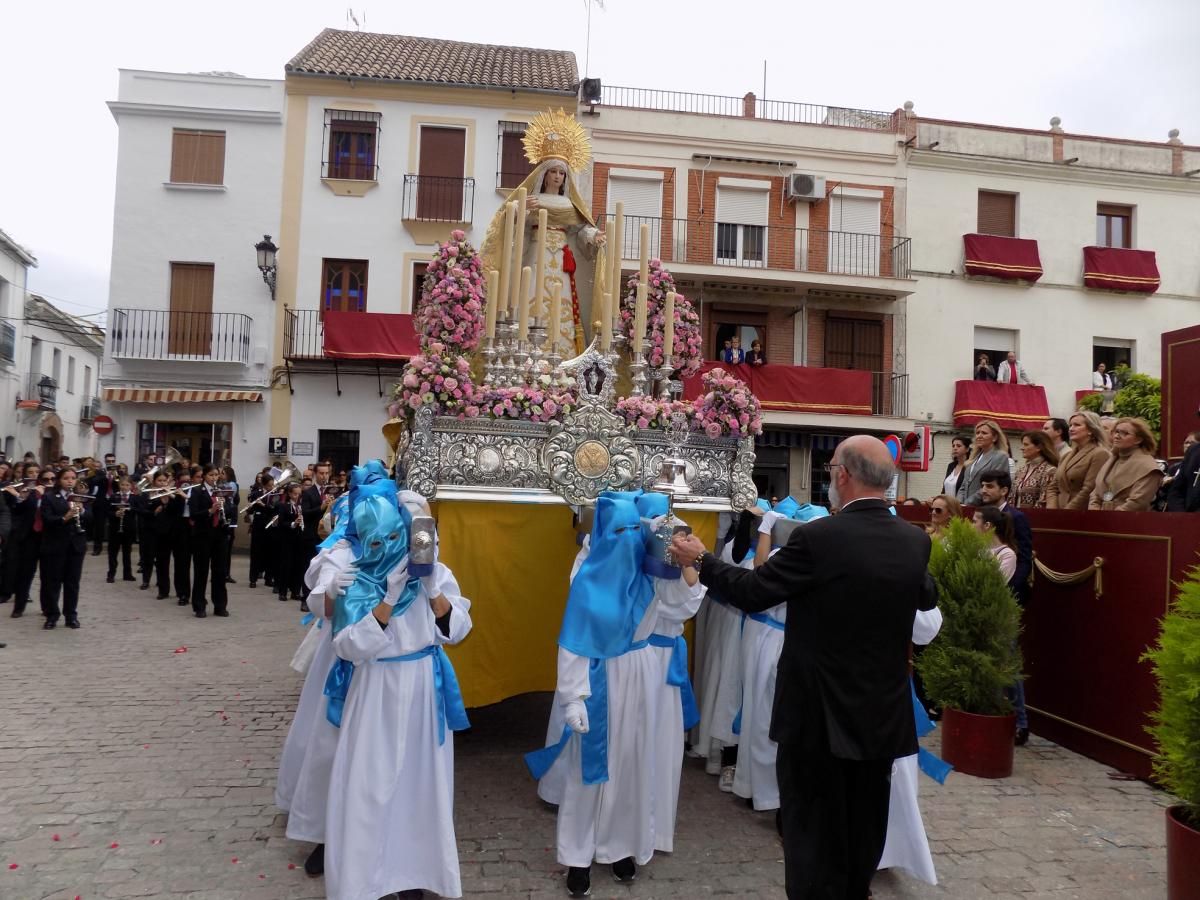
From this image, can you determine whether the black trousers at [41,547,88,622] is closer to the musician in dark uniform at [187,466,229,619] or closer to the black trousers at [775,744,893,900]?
the musician in dark uniform at [187,466,229,619]

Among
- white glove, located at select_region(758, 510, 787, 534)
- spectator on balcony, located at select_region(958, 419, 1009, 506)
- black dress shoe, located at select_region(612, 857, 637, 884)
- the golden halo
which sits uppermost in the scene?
the golden halo

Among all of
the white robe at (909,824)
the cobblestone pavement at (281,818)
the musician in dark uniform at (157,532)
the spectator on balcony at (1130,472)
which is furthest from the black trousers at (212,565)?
the spectator on balcony at (1130,472)

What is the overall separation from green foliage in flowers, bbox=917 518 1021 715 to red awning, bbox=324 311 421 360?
13.4 meters

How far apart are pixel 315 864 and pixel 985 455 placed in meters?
6.34

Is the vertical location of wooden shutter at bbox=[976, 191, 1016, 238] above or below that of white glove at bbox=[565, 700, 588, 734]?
above

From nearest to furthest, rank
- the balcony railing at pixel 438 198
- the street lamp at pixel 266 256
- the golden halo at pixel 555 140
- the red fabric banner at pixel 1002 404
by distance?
1. the golden halo at pixel 555 140
2. the street lamp at pixel 266 256
3. the balcony railing at pixel 438 198
4. the red fabric banner at pixel 1002 404

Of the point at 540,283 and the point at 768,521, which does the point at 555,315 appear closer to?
the point at 540,283

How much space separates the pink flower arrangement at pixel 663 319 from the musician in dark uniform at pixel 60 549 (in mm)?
6952

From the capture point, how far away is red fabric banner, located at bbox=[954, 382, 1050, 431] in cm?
1853

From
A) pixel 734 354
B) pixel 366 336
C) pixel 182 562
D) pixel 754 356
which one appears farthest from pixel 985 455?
pixel 366 336

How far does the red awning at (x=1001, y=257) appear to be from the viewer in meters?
19.1

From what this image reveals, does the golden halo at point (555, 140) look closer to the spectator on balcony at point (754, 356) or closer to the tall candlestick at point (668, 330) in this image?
the tall candlestick at point (668, 330)

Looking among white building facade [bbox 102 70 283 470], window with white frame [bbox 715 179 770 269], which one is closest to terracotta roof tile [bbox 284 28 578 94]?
white building facade [bbox 102 70 283 470]

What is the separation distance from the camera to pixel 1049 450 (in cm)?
697
